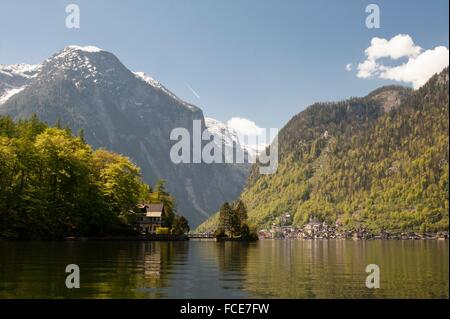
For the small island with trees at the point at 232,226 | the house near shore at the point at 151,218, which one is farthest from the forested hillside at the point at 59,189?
the small island with trees at the point at 232,226

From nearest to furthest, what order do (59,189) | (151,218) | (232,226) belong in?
(59,189), (151,218), (232,226)

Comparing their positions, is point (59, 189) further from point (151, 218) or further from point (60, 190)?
point (151, 218)

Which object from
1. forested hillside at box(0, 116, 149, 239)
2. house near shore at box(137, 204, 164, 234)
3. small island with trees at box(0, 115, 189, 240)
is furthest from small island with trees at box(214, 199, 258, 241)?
forested hillside at box(0, 116, 149, 239)

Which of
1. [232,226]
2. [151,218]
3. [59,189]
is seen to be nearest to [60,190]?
[59,189]

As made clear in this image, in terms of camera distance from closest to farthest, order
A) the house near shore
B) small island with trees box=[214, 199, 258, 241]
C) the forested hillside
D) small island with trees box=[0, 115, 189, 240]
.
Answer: the forested hillside < small island with trees box=[0, 115, 189, 240] < the house near shore < small island with trees box=[214, 199, 258, 241]

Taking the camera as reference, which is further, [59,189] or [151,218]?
[151,218]

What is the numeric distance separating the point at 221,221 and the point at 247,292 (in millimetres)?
152147

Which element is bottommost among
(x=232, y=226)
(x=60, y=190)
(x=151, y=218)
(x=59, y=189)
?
(x=232, y=226)

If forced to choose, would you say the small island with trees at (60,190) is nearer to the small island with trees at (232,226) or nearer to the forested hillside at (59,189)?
the forested hillside at (59,189)

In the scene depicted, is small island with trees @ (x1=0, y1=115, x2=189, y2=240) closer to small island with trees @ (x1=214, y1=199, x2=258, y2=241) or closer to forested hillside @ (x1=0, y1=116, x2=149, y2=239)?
forested hillside @ (x1=0, y1=116, x2=149, y2=239)

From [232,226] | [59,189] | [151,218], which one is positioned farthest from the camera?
[232,226]
